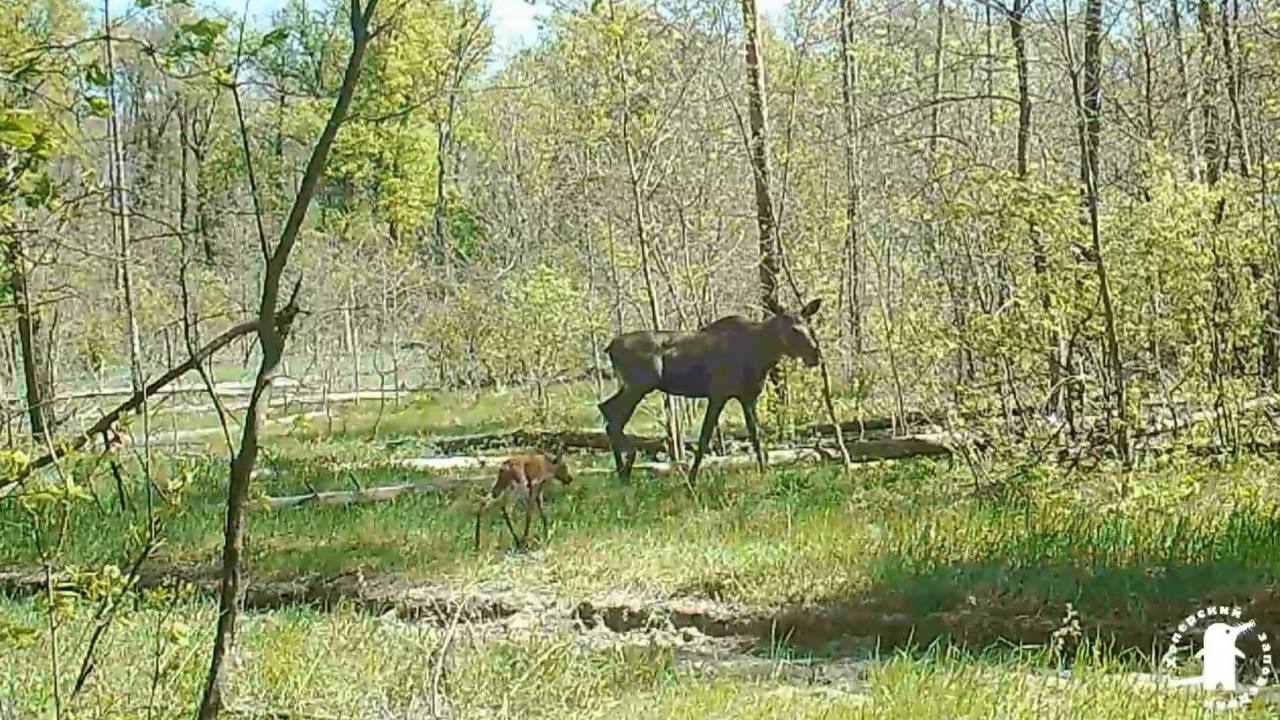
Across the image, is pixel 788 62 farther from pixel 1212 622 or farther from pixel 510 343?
pixel 1212 622

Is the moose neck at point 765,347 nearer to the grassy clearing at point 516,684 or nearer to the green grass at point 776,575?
the green grass at point 776,575

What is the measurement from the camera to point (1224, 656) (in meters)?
6.56

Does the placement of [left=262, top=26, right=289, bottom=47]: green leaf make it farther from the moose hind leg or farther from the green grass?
the moose hind leg

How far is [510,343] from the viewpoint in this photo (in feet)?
76.9

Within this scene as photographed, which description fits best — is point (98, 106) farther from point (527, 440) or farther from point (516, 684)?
point (527, 440)

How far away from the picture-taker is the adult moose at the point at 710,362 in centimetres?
1286

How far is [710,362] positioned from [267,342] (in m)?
9.81

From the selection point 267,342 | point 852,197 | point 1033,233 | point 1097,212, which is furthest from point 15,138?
point 852,197

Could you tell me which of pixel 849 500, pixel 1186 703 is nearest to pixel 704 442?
pixel 849 500

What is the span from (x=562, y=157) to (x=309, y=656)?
1916 cm

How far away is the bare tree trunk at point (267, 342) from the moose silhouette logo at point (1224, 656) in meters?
3.79

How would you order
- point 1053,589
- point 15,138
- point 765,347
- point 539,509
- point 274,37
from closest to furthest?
point 15,138 < point 274,37 < point 1053,589 < point 539,509 < point 765,347

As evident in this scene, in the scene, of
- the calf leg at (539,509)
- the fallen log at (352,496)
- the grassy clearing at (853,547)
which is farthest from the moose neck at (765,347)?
the calf leg at (539,509)

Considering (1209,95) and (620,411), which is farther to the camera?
(1209,95)
